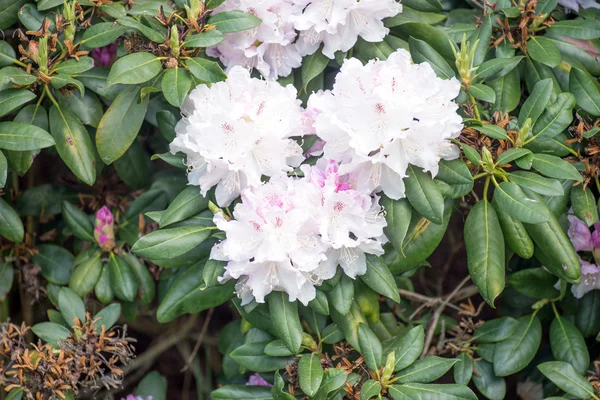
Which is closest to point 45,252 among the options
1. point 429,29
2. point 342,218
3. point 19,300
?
point 19,300

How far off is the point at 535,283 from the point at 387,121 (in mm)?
771

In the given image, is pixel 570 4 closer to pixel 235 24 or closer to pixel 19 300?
pixel 235 24

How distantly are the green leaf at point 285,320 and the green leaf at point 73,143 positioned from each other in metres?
0.52

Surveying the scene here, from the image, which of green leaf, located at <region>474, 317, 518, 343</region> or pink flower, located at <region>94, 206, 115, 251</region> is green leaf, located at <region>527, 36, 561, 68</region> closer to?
green leaf, located at <region>474, 317, 518, 343</region>

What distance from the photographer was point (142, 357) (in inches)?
105

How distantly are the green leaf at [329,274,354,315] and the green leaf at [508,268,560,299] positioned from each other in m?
0.54

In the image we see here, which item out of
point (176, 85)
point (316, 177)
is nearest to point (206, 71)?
point (176, 85)

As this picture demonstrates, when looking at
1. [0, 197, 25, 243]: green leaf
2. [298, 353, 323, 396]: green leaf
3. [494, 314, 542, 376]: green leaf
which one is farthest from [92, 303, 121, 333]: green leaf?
[494, 314, 542, 376]: green leaf

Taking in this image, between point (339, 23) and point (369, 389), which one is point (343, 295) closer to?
point (369, 389)

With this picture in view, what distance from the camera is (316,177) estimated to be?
1556 millimetres

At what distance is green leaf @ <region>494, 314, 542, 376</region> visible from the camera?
191 centimetres

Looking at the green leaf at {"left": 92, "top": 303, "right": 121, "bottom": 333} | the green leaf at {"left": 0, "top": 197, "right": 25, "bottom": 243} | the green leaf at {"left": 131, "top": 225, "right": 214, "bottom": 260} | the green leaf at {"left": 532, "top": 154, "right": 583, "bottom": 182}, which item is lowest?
the green leaf at {"left": 92, "top": 303, "right": 121, "bottom": 333}

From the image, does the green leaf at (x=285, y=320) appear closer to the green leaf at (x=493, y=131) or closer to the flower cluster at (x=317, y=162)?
the flower cluster at (x=317, y=162)

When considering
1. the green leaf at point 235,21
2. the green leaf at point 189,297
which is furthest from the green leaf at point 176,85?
the green leaf at point 189,297
